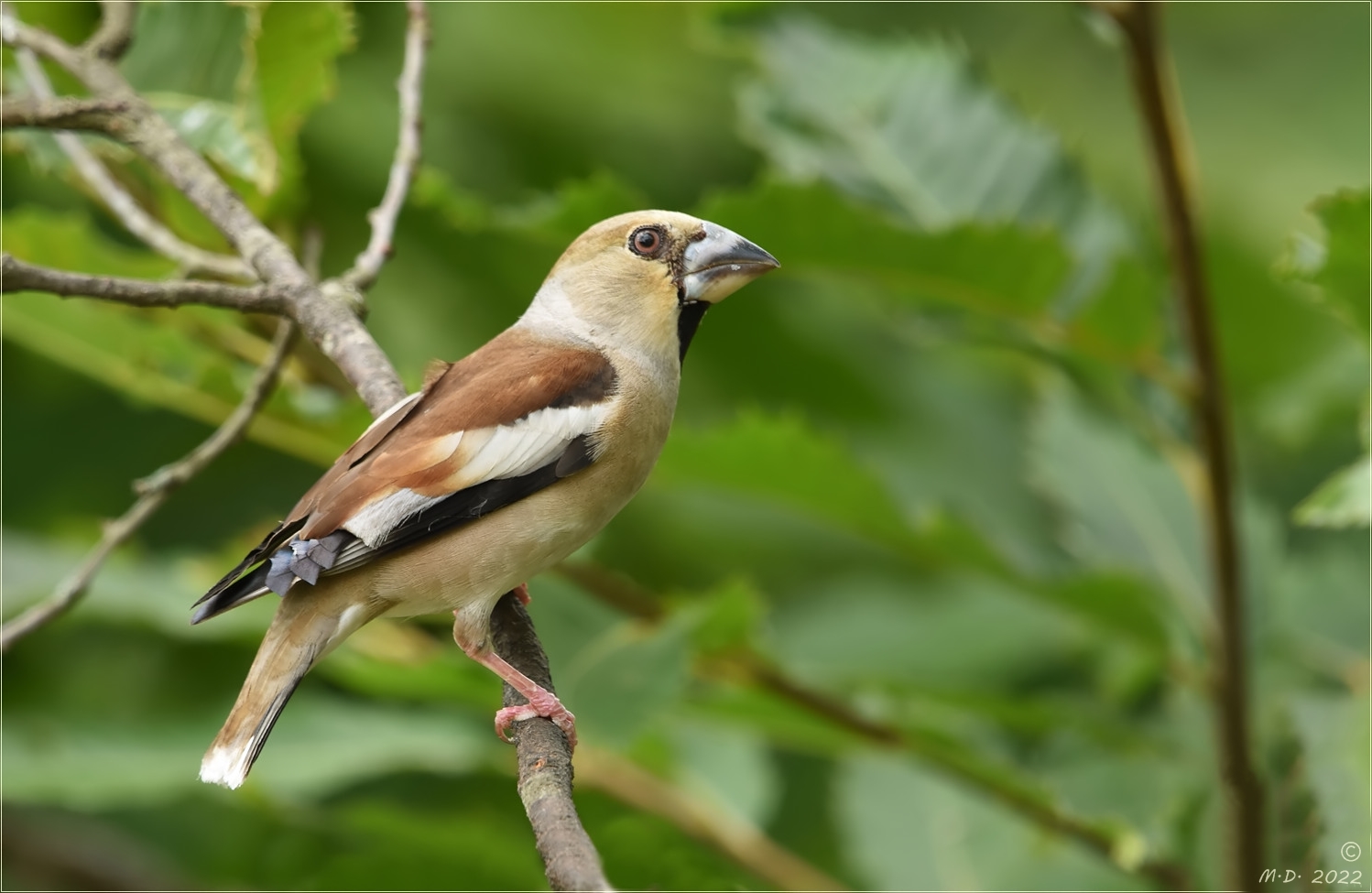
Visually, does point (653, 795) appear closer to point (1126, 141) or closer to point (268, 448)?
point (268, 448)

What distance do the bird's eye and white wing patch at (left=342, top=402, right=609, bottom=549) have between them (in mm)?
571

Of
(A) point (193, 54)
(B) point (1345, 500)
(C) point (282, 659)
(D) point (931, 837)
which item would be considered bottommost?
(D) point (931, 837)

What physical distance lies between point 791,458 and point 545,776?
1529mm

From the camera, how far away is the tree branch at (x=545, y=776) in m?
1.92

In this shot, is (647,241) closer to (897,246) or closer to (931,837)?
(897,246)

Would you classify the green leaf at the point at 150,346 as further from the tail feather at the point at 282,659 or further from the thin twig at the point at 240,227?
the tail feather at the point at 282,659

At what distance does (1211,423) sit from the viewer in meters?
3.41

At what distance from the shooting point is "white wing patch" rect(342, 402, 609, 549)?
2992 millimetres

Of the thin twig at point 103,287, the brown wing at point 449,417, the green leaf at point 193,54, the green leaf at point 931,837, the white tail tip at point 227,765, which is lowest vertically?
the green leaf at point 931,837

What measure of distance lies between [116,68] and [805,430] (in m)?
1.95

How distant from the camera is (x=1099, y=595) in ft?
12.1

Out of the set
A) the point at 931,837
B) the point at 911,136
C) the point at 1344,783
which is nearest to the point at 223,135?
the point at 911,136

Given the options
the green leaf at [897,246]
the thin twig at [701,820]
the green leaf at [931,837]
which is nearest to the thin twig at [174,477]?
the green leaf at [897,246]

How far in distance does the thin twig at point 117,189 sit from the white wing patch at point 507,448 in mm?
718
